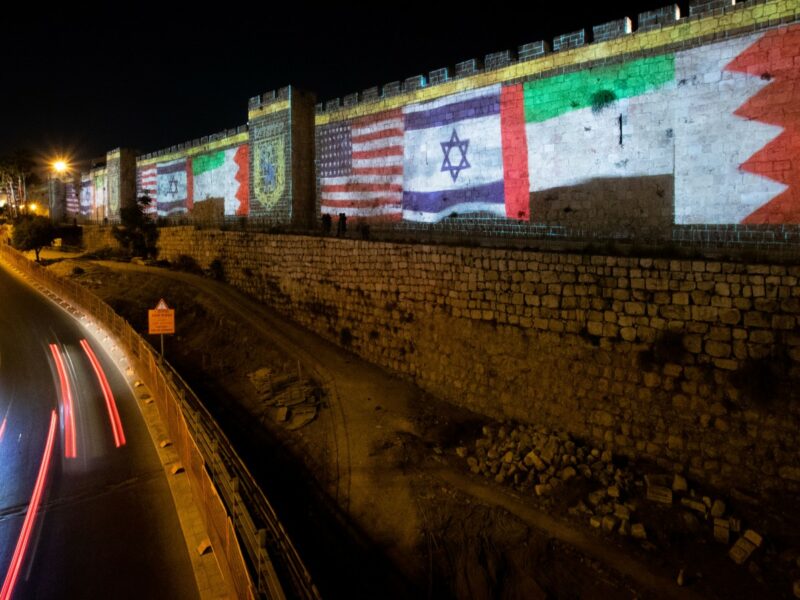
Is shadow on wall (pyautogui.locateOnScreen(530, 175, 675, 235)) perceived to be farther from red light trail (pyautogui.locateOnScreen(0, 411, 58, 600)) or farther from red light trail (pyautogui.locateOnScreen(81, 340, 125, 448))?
red light trail (pyautogui.locateOnScreen(0, 411, 58, 600))

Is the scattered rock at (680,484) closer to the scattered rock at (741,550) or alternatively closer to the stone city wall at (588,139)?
the scattered rock at (741,550)

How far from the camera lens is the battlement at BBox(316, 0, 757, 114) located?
11.0m

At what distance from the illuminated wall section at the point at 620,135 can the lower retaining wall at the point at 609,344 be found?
2.59m

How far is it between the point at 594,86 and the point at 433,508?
33.5 feet

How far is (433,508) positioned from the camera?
966cm

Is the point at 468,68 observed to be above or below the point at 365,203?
above

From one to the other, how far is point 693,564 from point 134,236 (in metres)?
28.2

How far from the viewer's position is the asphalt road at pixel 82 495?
6262 mm

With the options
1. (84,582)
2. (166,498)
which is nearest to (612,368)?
(166,498)

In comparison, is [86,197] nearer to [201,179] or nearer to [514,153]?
[201,179]

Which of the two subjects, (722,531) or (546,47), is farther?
(546,47)

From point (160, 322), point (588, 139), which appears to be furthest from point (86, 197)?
point (588, 139)

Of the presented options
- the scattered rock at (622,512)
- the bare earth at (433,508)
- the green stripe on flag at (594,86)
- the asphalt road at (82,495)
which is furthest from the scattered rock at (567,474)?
the green stripe on flag at (594,86)

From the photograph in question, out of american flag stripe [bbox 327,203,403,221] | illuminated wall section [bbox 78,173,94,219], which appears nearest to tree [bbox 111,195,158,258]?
american flag stripe [bbox 327,203,403,221]
